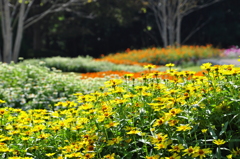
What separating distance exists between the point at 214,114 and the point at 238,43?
80.5 feet

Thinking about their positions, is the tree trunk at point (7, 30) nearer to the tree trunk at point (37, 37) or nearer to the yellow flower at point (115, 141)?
the tree trunk at point (37, 37)

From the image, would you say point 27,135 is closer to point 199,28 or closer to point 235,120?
point 235,120

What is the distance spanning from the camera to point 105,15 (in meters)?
24.5

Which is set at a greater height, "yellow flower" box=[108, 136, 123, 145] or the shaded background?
the shaded background

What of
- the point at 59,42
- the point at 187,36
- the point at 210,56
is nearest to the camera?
the point at 210,56

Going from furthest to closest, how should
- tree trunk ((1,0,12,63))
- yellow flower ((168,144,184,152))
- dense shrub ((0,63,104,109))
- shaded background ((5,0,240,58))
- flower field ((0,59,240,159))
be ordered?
shaded background ((5,0,240,58)) < tree trunk ((1,0,12,63)) < dense shrub ((0,63,104,109)) < flower field ((0,59,240,159)) < yellow flower ((168,144,184,152))

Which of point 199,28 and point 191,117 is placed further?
point 199,28

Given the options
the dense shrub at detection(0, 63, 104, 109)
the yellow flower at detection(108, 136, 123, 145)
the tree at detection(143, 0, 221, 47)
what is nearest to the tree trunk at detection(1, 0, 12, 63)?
the dense shrub at detection(0, 63, 104, 109)

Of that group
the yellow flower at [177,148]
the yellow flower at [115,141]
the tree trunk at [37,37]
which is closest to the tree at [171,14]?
the tree trunk at [37,37]

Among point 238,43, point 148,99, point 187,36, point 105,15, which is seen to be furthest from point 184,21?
point 148,99

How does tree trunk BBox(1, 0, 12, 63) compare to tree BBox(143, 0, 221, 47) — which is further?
tree BBox(143, 0, 221, 47)

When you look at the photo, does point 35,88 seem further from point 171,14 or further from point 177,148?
point 171,14

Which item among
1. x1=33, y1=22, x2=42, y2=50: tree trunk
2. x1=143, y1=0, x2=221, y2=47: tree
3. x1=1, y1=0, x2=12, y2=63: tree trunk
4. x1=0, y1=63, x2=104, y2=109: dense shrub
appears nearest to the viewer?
x1=0, y1=63, x2=104, y2=109: dense shrub

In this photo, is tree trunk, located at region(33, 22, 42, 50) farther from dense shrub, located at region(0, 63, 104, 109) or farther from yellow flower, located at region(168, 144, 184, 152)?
yellow flower, located at region(168, 144, 184, 152)
